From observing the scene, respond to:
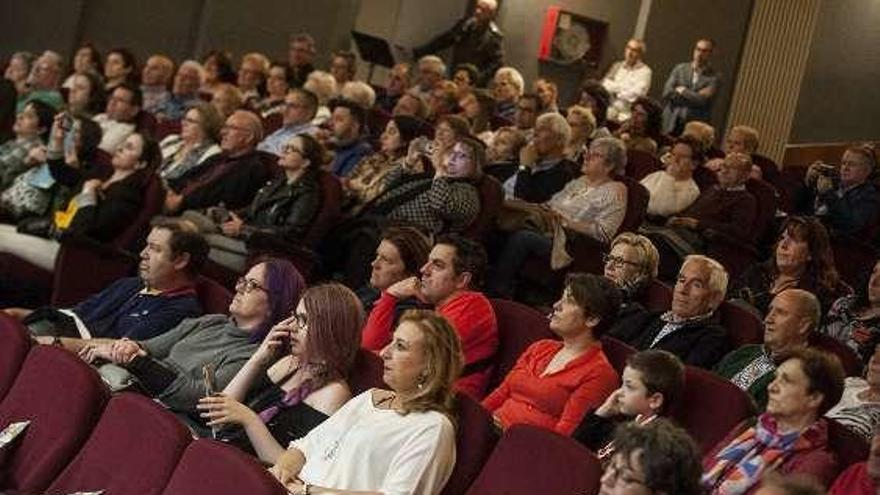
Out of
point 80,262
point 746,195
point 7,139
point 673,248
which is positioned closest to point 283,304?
point 80,262

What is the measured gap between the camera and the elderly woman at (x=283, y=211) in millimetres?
5219

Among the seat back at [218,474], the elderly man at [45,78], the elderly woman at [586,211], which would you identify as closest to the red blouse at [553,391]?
the seat back at [218,474]

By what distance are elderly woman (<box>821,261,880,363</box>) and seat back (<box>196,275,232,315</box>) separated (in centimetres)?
180

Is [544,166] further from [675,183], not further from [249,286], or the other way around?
[249,286]

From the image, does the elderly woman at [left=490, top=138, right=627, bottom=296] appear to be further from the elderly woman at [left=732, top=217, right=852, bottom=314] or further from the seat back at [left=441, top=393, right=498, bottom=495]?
the seat back at [left=441, top=393, right=498, bottom=495]

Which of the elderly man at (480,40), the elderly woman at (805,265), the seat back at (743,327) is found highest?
the elderly man at (480,40)

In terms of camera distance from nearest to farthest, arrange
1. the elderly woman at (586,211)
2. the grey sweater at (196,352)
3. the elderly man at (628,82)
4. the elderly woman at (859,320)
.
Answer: the grey sweater at (196,352)
the elderly woman at (859,320)
the elderly woman at (586,211)
the elderly man at (628,82)

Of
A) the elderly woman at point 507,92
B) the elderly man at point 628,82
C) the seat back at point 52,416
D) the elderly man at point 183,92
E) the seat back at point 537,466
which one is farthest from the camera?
the elderly man at point 628,82

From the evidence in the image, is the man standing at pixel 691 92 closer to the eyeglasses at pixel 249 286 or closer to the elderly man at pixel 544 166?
the elderly man at pixel 544 166

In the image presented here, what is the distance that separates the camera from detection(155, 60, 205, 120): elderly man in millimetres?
7254

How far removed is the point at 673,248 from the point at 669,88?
10.9 ft

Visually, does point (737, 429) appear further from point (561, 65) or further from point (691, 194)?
point (561, 65)

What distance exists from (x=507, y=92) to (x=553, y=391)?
15.8 feet

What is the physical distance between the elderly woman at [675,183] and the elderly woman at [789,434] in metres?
2.93
